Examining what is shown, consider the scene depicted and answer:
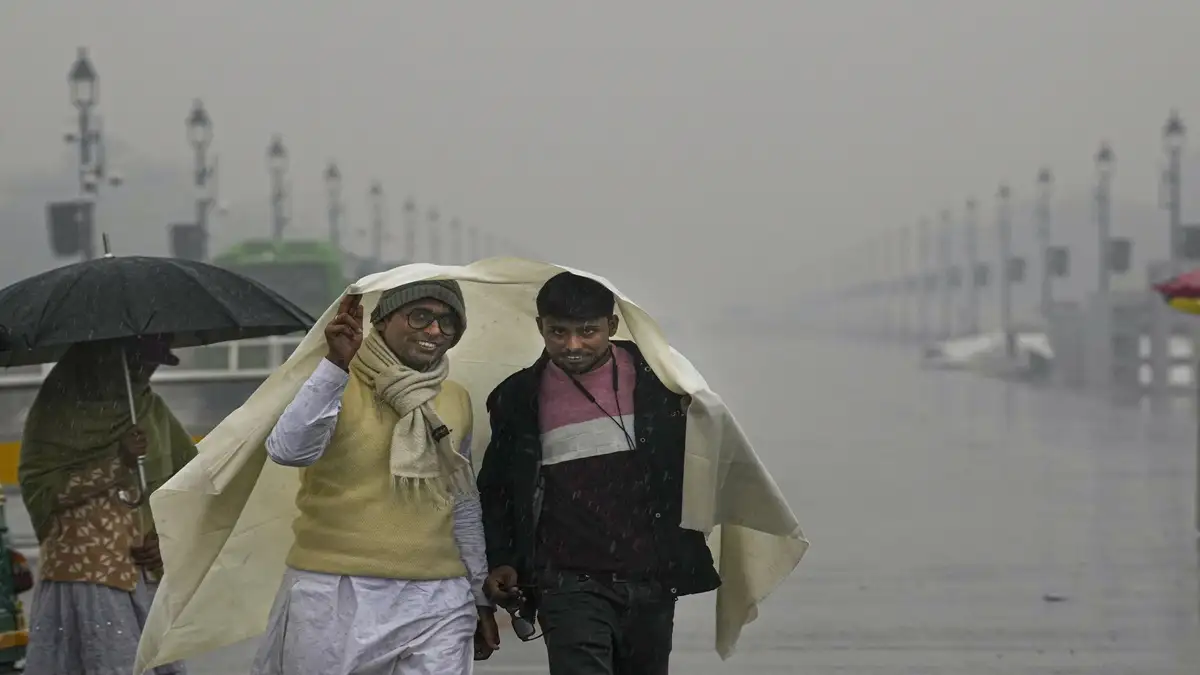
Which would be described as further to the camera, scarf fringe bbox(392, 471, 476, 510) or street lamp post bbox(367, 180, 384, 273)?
street lamp post bbox(367, 180, 384, 273)

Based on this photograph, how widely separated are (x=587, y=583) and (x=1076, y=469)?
16448 mm

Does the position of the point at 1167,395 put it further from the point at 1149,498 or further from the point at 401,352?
the point at 401,352

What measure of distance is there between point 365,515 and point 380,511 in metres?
0.04

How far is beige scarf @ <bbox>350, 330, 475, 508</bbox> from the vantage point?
4.78m

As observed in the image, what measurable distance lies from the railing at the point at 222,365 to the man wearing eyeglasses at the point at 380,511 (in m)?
9.97

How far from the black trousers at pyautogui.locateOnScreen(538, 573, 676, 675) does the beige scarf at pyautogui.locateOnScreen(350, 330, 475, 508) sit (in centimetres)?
36

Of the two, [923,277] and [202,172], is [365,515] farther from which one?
[923,277]

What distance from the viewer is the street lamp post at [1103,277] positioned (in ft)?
145

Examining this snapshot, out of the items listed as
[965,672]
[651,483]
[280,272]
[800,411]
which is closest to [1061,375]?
[800,411]

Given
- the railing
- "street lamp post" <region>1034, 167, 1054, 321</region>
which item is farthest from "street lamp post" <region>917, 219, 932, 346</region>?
the railing

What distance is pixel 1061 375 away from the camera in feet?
164

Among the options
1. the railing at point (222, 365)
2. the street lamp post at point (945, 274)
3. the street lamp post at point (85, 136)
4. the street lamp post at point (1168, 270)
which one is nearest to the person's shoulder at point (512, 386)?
the railing at point (222, 365)

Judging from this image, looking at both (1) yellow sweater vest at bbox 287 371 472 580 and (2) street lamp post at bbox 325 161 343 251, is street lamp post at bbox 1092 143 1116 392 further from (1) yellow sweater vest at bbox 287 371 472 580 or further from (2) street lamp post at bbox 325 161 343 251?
(1) yellow sweater vest at bbox 287 371 472 580

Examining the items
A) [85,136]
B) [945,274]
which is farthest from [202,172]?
[945,274]
